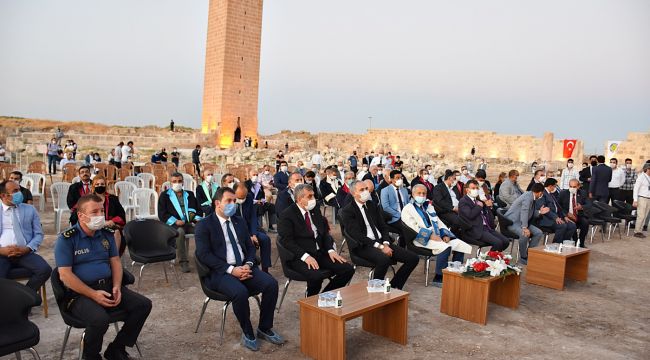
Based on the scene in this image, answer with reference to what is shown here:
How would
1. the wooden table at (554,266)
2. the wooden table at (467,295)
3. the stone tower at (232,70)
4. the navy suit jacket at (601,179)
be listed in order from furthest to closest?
1. the stone tower at (232,70)
2. the navy suit jacket at (601,179)
3. the wooden table at (554,266)
4. the wooden table at (467,295)

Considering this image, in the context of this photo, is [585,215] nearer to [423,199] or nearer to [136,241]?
[423,199]

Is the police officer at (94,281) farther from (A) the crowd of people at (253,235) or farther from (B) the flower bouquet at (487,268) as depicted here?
(B) the flower bouquet at (487,268)

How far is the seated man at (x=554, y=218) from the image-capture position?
6750 mm

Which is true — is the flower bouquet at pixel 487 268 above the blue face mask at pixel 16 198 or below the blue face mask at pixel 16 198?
below

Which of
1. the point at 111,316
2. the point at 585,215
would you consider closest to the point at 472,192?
the point at 585,215

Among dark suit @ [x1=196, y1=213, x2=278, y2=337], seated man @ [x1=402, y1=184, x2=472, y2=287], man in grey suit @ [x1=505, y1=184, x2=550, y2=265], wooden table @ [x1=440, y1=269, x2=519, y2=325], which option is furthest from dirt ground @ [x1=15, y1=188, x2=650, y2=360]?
man in grey suit @ [x1=505, y1=184, x2=550, y2=265]

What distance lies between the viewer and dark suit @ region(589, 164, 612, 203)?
31.2 ft

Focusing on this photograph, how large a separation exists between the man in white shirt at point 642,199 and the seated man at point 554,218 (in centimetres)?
284

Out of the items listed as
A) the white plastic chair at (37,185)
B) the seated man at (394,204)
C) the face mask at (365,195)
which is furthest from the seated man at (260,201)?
the white plastic chair at (37,185)

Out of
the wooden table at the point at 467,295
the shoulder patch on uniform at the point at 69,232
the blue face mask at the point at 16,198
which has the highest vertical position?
the blue face mask at the point at 16,198

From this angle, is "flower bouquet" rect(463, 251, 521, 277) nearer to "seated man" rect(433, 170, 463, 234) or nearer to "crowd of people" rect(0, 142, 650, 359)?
"crowd of people" rect(0, 142, 650, 359)

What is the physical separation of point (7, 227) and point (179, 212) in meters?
1.79

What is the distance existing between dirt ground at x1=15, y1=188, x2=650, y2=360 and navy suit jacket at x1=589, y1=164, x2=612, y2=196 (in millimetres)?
4612

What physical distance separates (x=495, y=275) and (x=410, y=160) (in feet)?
67.7
